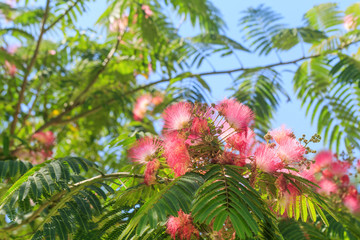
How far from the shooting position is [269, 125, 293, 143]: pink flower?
59.7 inches

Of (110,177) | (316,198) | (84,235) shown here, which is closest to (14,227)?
(84,235)

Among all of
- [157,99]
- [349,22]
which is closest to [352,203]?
[349,22]

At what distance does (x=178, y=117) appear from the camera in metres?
1.50

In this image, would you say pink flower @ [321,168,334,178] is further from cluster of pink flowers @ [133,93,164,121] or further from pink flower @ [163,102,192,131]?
cluster of pink flowers @ [133,93,164,121]

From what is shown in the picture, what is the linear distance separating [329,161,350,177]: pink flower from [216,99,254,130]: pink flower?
Answer: 53.2 inches

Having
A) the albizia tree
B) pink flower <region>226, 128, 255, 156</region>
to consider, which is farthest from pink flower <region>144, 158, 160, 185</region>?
pink flower <region>226, 128, 255, 156</region>

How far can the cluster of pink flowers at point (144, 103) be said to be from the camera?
4078 mm

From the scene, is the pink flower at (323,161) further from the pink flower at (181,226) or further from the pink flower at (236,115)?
the pink flower at (181,226)

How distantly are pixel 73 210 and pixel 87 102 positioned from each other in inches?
90.4

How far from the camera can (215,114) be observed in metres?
1.51

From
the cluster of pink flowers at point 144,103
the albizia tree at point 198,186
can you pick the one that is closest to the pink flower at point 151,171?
the albizia tree at point 198,186

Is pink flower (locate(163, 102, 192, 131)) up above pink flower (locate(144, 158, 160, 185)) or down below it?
above

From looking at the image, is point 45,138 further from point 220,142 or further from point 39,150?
point 220,142

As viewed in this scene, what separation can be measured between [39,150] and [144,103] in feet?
3.44
